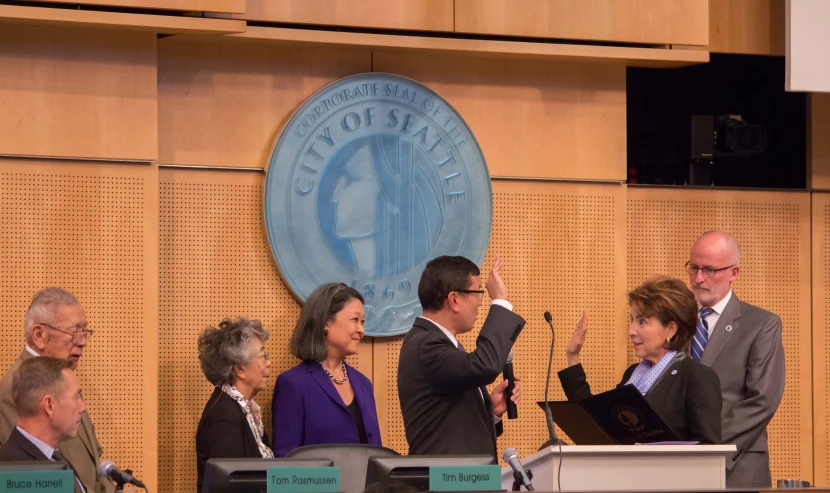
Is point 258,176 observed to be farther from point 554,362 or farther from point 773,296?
point 773,296

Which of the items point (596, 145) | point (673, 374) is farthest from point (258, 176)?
point (673, 374)

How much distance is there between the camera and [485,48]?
21.0 feet

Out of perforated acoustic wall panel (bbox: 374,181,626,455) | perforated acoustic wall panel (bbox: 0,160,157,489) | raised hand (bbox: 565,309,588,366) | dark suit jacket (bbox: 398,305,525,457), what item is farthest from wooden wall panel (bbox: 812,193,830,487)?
perforated acoustic wall panel (bbox: 0,160,157,489)

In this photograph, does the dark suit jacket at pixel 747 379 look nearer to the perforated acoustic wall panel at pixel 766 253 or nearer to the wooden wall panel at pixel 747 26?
the perforated acoustic wall panel at pixel 766 253

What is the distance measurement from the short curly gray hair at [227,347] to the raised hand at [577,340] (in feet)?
5.02

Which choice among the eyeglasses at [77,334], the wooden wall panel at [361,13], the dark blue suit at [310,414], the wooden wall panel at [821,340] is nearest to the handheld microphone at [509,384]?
the dark blue suit at [310,414]

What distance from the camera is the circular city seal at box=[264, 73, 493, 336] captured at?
6.29m

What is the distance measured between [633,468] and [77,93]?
3.15m

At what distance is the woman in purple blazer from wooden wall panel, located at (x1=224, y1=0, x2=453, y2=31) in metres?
1.30

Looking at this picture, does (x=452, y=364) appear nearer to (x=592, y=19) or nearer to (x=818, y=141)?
(x=592, y=19)

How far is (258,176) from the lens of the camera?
20.7 ft

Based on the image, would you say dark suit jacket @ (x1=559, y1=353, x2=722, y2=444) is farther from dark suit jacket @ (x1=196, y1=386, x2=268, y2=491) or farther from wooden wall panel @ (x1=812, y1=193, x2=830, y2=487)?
wooden wall panel @ (x1=812, y1=193, x2=830, y2=487)

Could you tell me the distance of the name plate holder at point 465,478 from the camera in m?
3.63

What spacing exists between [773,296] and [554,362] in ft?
4.63
